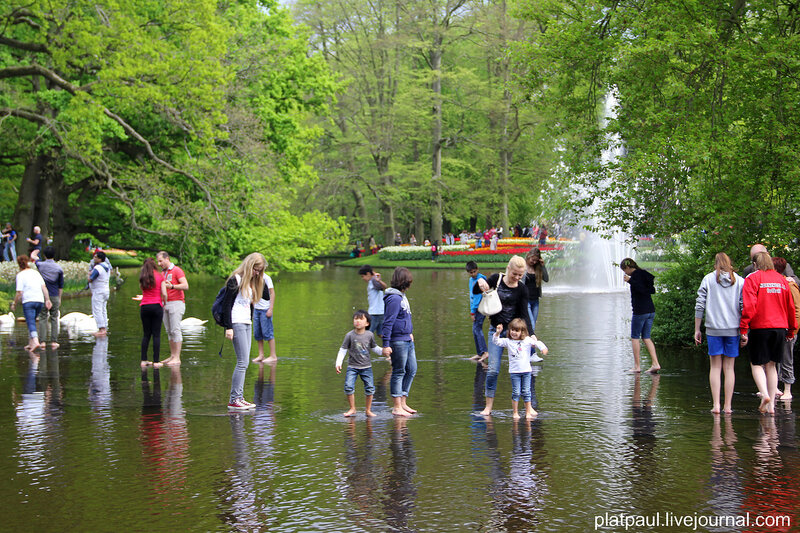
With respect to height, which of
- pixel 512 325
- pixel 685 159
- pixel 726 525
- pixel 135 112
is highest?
pixel 135 112

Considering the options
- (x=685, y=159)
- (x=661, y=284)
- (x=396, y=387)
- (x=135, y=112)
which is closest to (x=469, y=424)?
(x=396, y=387)

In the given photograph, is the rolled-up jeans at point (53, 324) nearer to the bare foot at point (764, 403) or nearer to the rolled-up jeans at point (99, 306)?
the rolled-up jeans at point (99, 306)

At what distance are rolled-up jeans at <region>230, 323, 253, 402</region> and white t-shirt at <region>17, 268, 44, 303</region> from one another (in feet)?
22.4

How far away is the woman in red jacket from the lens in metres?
10.2

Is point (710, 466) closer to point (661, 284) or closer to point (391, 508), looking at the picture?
point (391, 508)

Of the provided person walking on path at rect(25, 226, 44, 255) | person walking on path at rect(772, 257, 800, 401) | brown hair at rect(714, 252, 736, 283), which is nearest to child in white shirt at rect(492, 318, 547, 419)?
brown hair at rect(714, 252, 736, 283)

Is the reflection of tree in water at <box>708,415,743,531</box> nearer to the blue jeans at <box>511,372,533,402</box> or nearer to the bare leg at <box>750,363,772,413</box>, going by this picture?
the bare leg at <box>750,363,772,413</box>

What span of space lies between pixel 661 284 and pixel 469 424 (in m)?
8.29

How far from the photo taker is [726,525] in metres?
6.16

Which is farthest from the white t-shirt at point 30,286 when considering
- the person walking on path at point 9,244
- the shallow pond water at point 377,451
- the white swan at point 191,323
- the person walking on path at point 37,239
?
the person walking on path at point 9,244

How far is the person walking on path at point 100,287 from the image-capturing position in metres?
17.3

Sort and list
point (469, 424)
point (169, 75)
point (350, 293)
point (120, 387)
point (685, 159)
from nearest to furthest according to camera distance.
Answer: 1. point (469, 424)
2. point (120, 387)
3. point (685, 159)
4. point (169, 75)
5. point (350, 293)

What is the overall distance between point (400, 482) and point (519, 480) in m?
0.94

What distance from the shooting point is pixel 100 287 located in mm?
17516
